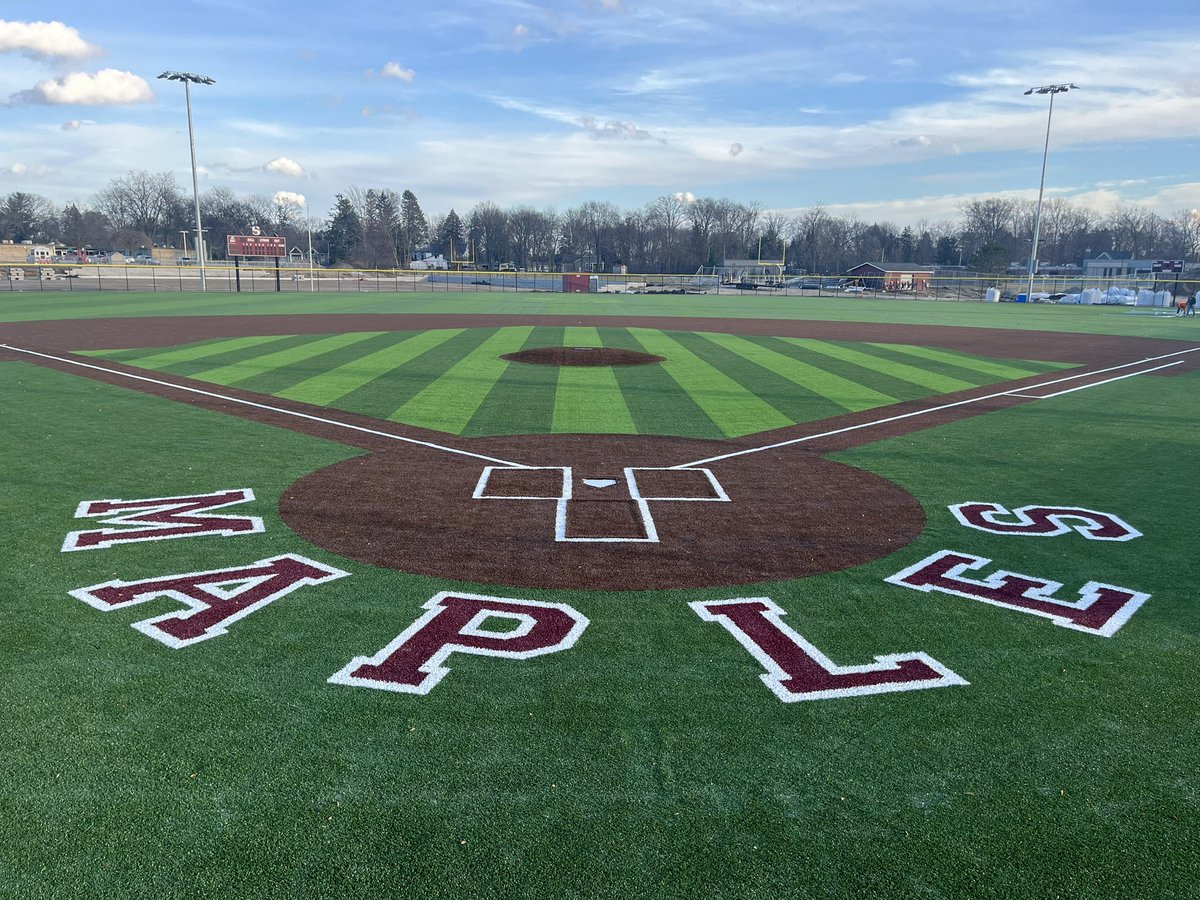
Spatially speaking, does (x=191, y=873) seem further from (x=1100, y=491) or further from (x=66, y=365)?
(x=66, y=365)

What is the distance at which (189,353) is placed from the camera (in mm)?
21219

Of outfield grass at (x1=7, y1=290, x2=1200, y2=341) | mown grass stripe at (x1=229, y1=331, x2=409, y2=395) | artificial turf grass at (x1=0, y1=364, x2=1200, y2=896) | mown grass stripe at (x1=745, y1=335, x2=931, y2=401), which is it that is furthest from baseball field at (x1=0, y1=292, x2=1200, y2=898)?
outfield grass at (x1=7, y1=290, x2=1200, y2=341)

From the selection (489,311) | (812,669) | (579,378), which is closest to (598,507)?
(812,669)

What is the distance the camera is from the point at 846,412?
14461mm

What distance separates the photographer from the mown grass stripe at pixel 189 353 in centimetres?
1934

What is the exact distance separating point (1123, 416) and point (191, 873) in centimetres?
1623

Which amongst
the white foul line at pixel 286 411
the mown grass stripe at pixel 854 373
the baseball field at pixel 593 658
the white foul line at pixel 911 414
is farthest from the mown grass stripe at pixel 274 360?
the mown grass stripe at pixel 854 373

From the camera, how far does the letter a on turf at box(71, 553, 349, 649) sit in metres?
5.69

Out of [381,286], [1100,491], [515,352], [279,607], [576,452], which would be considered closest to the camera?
[279,607]

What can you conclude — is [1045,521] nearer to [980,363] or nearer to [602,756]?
[602,756]

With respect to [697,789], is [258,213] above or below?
above

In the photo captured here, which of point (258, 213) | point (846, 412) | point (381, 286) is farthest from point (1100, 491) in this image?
Answer: point (258, 213)

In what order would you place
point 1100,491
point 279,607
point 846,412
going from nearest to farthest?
point 279,607 < point 1100,491 < point 846,412

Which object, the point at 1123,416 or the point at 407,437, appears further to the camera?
the point at 1123,416
